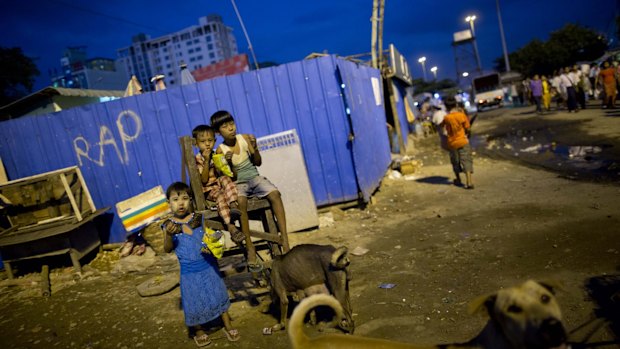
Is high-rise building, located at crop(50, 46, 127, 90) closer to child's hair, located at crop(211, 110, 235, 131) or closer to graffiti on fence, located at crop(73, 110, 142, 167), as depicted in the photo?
graffiti on fence, located at crop(73, 110, 142, 167)

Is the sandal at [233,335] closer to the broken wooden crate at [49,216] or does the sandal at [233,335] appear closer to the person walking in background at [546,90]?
the broken wooden crate at [49,216]

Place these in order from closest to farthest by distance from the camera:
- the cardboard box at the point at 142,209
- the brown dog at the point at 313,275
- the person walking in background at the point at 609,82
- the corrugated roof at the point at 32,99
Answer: the brown dog at the point at 313,275 → the cardboard box at the point at 142,209 → the corrugated roof at the point at 32,99 → the person walking in background at the point at 609,82

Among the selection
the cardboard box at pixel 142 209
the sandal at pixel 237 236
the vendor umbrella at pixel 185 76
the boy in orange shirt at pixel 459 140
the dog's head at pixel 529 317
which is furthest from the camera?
the vendor umbrella at pixel 185 76

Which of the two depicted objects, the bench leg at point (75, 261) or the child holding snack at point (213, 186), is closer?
the child holding snack at point (213, 186)

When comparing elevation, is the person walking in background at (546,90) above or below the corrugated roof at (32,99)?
A: below

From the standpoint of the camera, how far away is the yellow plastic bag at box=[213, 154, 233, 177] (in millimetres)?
3797

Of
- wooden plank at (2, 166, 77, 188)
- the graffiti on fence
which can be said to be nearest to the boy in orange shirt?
the graffiti on fence

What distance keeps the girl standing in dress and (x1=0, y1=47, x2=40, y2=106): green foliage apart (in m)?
26.1

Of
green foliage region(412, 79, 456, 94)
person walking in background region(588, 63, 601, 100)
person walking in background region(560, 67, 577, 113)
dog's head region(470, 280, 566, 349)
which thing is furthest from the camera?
green foliage region(412, 79, 456, 94)

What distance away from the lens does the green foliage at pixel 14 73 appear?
2272cm

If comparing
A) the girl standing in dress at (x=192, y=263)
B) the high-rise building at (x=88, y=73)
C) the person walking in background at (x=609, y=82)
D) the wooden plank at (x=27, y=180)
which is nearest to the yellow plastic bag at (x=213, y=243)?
the girl standing in dress at (x=192, y=263)

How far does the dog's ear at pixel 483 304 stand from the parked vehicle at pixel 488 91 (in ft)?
105

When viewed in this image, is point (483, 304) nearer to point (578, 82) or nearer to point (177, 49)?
point (578, 82)

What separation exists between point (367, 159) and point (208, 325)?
489 centimetres
